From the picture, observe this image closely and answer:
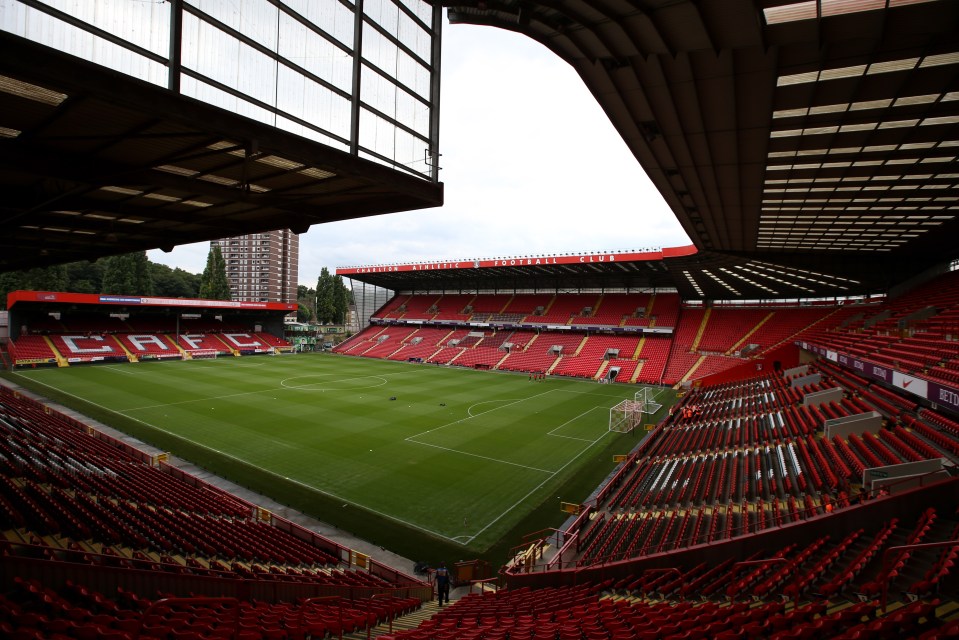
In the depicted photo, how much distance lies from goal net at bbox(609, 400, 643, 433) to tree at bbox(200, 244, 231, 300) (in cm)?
7211

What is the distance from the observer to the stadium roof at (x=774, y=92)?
251 inches

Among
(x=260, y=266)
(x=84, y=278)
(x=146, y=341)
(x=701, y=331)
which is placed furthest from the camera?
(x=260, y=266)

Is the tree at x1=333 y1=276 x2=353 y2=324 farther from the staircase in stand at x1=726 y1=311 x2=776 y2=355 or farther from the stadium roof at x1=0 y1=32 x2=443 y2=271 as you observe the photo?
the stadium roof at x1=0 y1=32 x2=443 y2=271

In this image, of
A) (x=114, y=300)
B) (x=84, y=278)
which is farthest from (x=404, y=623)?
(x=84, y=278)

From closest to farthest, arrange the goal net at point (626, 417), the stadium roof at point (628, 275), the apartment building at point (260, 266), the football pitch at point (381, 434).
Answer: the football pitch at point (381, 434) → the goal net at point (626, 417) → the stadium roof at point (628, 275) → the apartment building at point (260, 266)

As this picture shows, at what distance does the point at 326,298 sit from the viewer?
90.6m

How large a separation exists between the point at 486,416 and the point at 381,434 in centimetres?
707

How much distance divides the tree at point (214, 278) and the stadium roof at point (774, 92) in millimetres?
80507

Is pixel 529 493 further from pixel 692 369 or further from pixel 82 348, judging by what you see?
pixel 82 348

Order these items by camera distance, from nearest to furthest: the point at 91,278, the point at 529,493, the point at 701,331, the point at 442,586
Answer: the point at 442,586, the point at 529,493, the point at 701,331, the point at 91,278

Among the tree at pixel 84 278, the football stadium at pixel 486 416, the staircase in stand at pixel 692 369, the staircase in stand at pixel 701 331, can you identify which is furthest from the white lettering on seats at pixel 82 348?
the staircase in stand at pixel 701 331

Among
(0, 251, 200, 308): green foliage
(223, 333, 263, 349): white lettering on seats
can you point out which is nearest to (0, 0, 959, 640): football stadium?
(223, 333, 263, 349): white lettering on seats

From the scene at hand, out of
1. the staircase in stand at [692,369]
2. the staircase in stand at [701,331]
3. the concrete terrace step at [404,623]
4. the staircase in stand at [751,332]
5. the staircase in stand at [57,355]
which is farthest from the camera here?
the staircase in stand at [701,331]

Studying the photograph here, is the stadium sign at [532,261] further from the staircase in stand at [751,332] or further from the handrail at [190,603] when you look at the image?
the handrail at [190,603]
